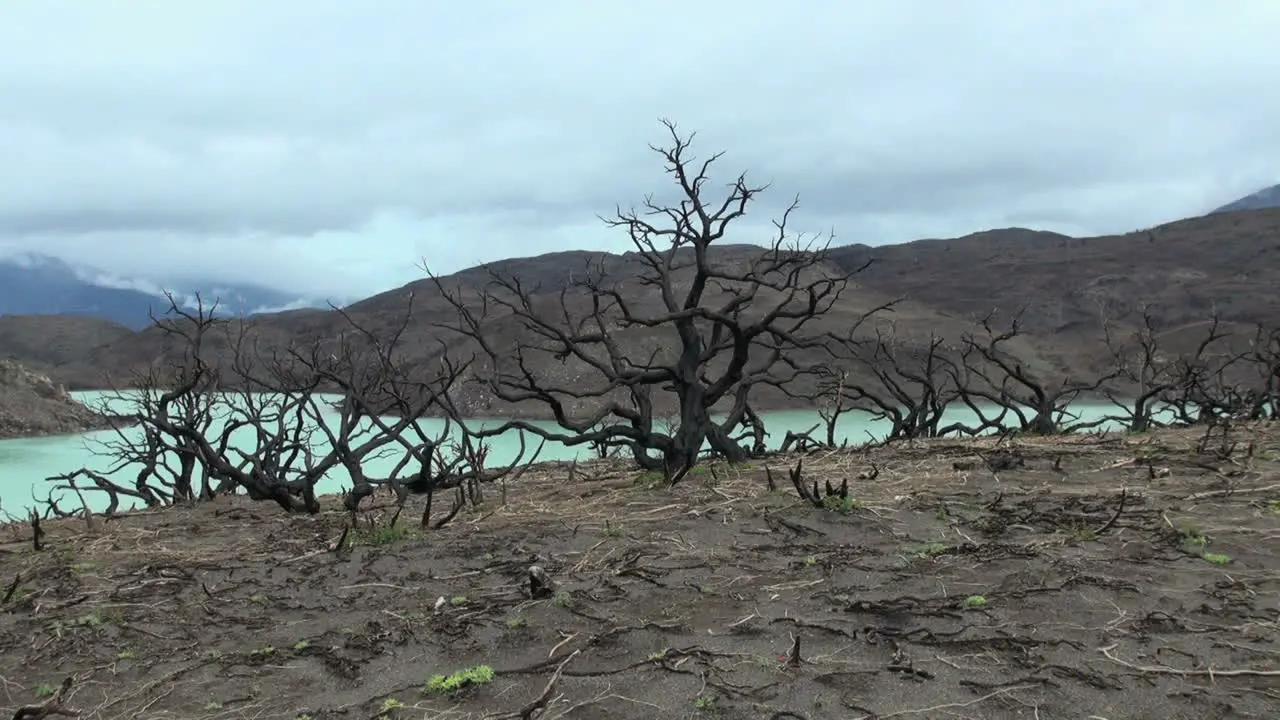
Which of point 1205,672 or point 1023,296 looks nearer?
point 1205,672

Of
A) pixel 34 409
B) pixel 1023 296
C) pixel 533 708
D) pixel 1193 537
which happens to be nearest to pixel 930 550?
pixel 1193 537

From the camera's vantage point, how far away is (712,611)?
5.51 m

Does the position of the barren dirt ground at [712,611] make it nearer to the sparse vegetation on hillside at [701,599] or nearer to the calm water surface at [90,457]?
the sparse vegetation on hillside at [701,599]

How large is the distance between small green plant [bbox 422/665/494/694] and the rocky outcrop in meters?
53.3

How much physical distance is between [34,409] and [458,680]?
2270 inches

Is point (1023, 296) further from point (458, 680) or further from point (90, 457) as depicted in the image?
point (458, 680)

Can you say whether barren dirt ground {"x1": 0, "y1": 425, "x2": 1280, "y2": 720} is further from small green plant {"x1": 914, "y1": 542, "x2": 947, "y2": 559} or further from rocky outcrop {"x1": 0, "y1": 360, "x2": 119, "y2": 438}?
rocky outcrop {"x1": 0, "y1": 360, "x2": 119, "y2": 438}

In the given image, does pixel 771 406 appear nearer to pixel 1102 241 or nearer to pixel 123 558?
pixel 123 558

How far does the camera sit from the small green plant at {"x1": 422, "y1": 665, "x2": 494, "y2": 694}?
178 inches

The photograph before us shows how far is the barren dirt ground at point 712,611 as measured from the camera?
168 inches

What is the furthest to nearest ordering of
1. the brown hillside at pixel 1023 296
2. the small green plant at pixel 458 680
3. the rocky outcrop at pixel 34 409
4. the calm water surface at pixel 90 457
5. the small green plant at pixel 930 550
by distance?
the brown hillside at pixel 1023 296 < the rocky outcrop at pixel 34 409 < the calm water surface at pixel 90 457 < the small green plant at pixel 930 550 < the small green plant at pixel 458 680

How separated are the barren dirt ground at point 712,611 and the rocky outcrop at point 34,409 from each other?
50448 mm

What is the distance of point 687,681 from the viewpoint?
4434mm

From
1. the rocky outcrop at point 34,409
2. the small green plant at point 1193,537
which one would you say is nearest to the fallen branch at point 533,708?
the small green plant at point 1193,537
